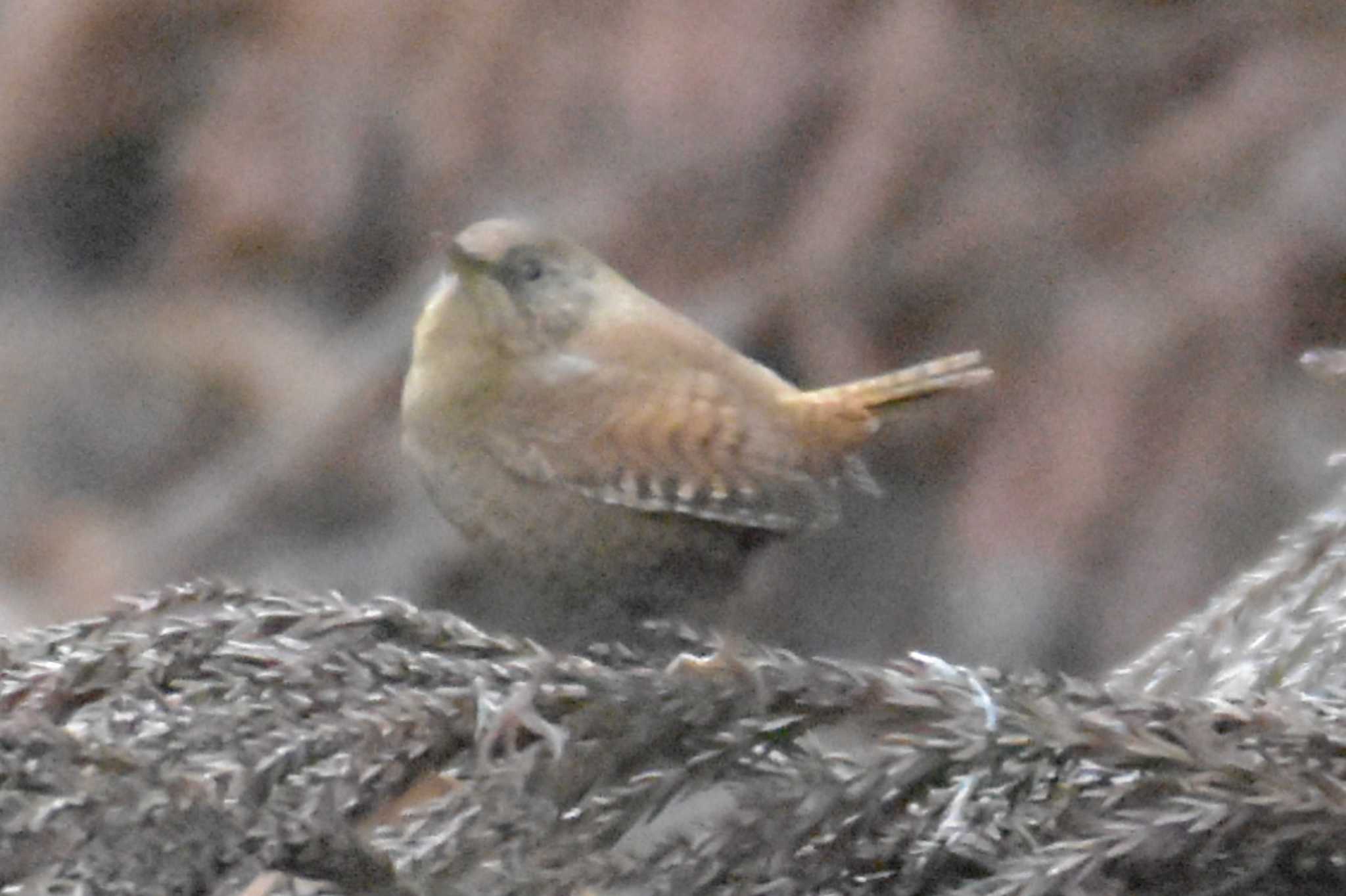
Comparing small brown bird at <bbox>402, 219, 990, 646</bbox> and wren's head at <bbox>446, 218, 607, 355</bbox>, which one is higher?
wren's head at <bbox>446, 218, 607, 355</bbox>

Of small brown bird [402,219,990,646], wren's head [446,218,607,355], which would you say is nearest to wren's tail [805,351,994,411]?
small brown bird [402,219,990,646]

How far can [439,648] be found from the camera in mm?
864

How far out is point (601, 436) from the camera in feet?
3.95

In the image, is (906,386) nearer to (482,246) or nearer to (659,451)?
(659,451)

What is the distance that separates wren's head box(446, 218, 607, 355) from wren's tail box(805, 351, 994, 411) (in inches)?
7.6

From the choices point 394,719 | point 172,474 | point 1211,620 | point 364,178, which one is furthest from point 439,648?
point 172,474

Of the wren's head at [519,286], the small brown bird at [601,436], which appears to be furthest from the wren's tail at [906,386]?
the wren's head at [519,286]

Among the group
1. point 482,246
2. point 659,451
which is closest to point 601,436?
point 659,451

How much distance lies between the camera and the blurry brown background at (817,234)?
4.94 feet

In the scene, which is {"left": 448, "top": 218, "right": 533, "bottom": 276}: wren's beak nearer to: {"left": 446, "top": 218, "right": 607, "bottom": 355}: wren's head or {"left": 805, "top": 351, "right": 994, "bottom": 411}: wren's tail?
{"left": 446, "top": 218, "right": 607, "bottom": 355}: wren's head

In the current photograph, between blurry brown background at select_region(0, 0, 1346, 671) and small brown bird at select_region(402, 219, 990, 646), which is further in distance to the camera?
blurry brown background at select_region(0, 0, 1346, 671)

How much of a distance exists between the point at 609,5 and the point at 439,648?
89 centimetres

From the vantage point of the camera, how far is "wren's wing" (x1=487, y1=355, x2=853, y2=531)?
1.20m

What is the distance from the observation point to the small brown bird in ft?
3.94
